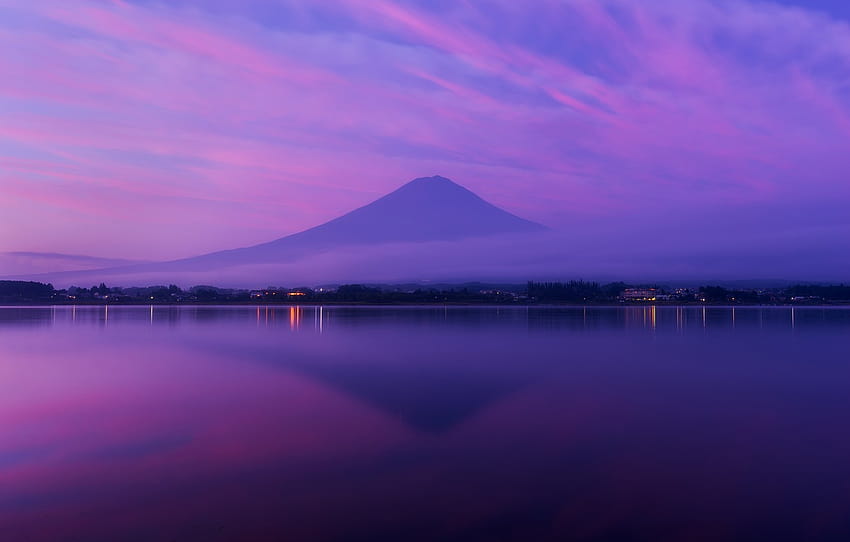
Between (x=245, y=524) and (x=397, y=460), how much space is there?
2325 mm

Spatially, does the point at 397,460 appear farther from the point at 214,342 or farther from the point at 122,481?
the point at 214,342

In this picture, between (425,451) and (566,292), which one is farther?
(566,292)

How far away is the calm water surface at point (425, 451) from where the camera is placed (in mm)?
5637

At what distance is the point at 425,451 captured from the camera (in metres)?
7.93

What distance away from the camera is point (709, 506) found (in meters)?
5.99

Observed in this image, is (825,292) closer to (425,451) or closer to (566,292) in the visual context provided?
(566,292)

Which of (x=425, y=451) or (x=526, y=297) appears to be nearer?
(x=425, y=451)

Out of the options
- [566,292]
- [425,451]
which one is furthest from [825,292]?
[425,451]

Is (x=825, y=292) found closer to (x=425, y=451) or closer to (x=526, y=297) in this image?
(x=526, y=297)

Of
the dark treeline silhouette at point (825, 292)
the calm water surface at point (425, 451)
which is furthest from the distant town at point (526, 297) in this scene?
the calm water surface at point (425, 451)

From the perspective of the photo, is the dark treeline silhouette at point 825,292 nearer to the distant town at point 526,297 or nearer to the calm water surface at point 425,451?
the distant town at point 526,297

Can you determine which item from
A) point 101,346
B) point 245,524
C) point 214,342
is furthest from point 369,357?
point 245,524

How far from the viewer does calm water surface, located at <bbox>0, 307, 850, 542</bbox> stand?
564 cm

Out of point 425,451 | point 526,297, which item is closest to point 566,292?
point 526,297
